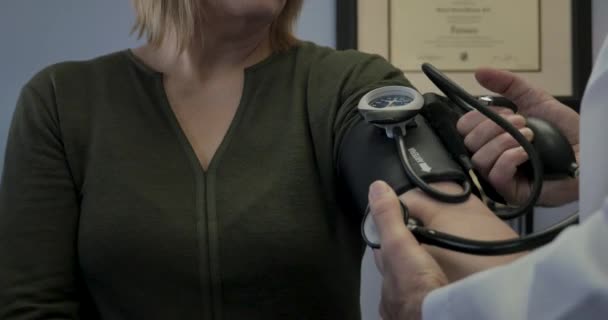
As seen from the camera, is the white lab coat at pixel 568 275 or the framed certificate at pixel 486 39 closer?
the white lab coat at pixel 568 275

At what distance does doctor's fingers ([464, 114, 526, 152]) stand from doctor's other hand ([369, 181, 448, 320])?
0.23 meters

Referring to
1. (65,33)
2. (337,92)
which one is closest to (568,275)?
(337,92)

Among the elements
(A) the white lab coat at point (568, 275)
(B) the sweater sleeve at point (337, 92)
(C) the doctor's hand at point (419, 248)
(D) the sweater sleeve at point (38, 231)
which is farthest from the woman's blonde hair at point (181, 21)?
(A) the white lab coat at point (568, 275)

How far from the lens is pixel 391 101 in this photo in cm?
80

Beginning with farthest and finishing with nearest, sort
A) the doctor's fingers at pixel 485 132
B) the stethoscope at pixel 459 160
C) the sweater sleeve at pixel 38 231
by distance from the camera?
1. the sweater sleeve at pixel 38 231
2. the doctor's fingers at pixel 485 132
3. the stethoscope at pixel 459 160

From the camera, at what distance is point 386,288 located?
1.97 ft

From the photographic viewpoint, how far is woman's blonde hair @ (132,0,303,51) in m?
1.01

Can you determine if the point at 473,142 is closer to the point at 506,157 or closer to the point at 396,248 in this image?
the point at 506,157

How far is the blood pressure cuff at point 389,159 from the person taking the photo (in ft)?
2.41

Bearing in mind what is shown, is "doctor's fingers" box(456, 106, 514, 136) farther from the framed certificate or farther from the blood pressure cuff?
the framed certificate

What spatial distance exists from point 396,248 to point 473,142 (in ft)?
0.97

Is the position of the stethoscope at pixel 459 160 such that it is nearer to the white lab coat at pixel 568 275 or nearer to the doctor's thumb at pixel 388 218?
the doctor's thumb at pixel 388 218

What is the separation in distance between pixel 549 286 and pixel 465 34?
1237mm

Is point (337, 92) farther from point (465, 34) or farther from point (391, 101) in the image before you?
point (465, 34)
